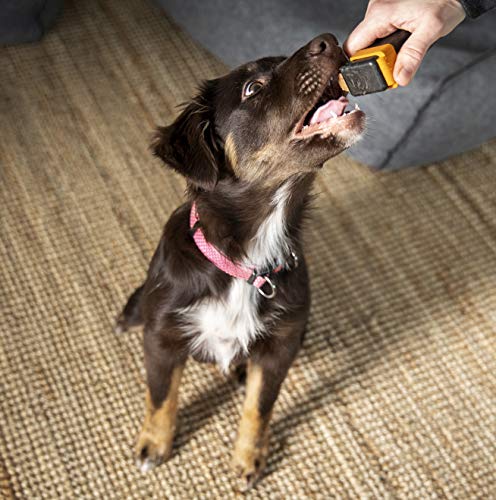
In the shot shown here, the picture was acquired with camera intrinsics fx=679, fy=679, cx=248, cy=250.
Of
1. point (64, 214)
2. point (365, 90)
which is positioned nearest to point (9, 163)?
point (64, 214)

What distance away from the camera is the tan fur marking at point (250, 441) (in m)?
2.09

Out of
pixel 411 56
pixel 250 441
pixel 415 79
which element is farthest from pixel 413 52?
pixel 250 441

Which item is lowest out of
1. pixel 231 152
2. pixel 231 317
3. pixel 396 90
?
pixel 231 317

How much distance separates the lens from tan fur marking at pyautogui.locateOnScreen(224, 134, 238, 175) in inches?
67.4

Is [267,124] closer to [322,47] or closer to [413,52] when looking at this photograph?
[322,47]

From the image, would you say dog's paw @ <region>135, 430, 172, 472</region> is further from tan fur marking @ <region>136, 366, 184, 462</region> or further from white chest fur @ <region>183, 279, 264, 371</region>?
white chest fur @ <region>183, 279, 264, 371</region>

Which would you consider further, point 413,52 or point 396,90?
point 396,90

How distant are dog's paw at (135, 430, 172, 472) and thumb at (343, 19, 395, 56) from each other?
128cm

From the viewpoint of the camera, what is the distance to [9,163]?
2807mm

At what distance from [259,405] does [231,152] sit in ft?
2.63

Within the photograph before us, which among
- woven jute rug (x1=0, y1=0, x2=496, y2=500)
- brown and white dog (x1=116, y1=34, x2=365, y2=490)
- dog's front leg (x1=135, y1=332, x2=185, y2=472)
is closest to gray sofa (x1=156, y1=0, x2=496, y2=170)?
woven jute rug (x1=0, y1=0, x2=496, y2=500)

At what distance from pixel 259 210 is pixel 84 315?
959 mm

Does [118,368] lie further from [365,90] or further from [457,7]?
[457,7]

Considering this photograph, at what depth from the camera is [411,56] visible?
1.63m
